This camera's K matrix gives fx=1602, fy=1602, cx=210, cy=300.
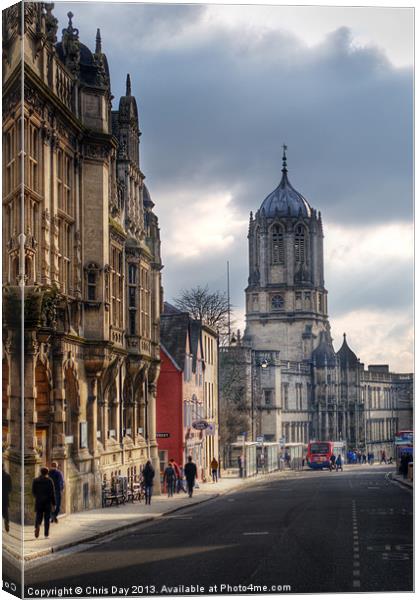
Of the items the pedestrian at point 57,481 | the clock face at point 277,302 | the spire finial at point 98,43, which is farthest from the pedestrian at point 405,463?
the spire finial at point 98,43

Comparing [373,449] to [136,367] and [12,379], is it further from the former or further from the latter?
[12,379]

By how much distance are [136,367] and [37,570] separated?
712 cm

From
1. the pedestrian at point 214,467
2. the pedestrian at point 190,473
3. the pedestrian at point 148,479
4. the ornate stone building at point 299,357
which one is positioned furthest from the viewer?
the pedestrian at point 214,467

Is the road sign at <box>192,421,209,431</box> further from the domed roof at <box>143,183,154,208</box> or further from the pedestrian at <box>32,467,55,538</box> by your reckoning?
the domed roof at <box>143,183,154,208</box>

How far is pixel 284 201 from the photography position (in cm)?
3136

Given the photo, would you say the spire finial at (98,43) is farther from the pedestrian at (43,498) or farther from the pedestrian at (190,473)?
the pedestrian at (190,473)

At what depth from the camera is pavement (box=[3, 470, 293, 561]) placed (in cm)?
2881

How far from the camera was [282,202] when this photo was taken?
103 feet

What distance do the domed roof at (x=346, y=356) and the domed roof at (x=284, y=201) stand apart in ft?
8.85

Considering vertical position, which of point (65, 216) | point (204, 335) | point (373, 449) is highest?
point (65, 216)

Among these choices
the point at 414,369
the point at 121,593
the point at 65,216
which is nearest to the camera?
the point at 121,593

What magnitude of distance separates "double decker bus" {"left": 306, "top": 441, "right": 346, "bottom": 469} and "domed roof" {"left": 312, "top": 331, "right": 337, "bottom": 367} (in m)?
1.63

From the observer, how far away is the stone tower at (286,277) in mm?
31391

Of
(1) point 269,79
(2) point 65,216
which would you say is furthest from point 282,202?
(2) point 65,216
